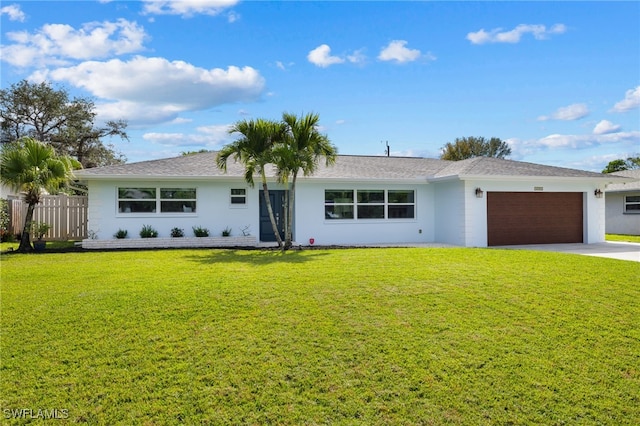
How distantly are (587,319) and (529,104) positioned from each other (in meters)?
15.1

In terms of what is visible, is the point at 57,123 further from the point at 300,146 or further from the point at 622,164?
the point at 622,164

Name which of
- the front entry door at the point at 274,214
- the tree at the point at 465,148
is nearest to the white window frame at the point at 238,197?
the front entry door at the point at 274,214

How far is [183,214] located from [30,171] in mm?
4797

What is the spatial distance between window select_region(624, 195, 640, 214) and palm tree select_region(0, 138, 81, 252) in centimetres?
2658

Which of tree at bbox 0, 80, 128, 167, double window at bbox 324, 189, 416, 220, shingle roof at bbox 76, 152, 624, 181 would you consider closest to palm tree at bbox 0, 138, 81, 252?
shingle roof at bbox 76, 152, 624, 181

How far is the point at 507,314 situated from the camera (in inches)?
243

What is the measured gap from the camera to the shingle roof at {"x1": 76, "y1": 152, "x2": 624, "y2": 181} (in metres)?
14.7

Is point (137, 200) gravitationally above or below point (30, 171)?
below

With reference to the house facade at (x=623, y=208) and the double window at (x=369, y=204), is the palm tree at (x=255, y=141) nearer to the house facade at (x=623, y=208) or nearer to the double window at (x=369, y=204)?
the double window at (x=369, y=204)

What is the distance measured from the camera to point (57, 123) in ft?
105

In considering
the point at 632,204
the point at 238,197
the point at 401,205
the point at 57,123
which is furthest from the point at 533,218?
the point at 57,123

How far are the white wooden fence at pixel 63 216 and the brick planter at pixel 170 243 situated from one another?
7.92 feet

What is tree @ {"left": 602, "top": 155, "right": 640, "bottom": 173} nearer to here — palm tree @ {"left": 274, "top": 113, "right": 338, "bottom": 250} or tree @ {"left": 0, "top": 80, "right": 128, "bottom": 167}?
palm tree @ {"left": 274, "top": 113, "right": 338, "bottom": 250}

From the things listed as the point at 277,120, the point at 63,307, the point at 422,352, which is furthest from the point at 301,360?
the point at 277,120
